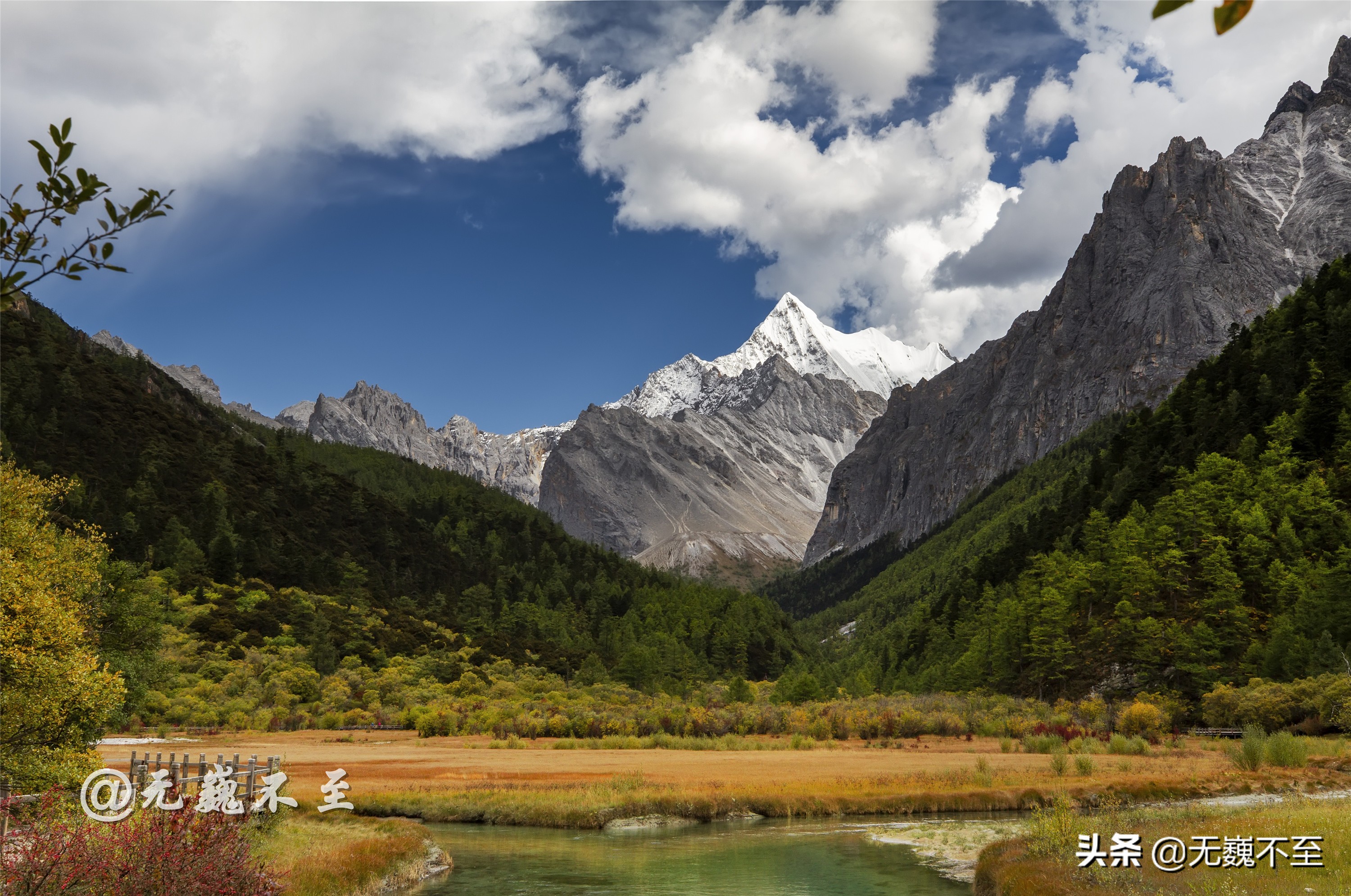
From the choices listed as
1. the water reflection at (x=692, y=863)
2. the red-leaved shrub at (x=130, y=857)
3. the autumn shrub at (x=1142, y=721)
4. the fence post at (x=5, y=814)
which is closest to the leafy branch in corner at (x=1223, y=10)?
the red-leaved shrub at (x=130, y=857)

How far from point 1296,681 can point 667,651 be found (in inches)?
4069

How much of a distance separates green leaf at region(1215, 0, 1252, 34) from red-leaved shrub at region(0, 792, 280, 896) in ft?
65.0

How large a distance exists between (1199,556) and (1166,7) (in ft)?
356

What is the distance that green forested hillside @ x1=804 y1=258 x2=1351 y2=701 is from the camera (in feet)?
273

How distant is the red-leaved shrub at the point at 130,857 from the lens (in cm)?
1603

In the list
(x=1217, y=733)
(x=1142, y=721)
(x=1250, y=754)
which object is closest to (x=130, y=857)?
(x=1250, y=754)

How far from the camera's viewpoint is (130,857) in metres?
17.5

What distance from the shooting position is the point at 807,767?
200ft

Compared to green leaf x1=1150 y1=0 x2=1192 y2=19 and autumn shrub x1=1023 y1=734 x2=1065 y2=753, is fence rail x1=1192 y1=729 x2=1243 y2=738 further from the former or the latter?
green leaf x1=1150 y1=0 x2=1192 y2=19

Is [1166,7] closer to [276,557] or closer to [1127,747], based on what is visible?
[1127,747]

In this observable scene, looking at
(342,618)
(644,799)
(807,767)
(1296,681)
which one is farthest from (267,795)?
(342,618)

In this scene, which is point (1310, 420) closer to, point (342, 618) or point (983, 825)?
point (983, 825)

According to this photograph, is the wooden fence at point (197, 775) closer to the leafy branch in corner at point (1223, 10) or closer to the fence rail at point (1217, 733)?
the leafy branch in corner at point (1223, 10)

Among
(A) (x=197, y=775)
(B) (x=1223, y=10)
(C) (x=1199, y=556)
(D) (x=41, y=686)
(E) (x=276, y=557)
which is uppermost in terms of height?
(E) (x=276, y=557)
